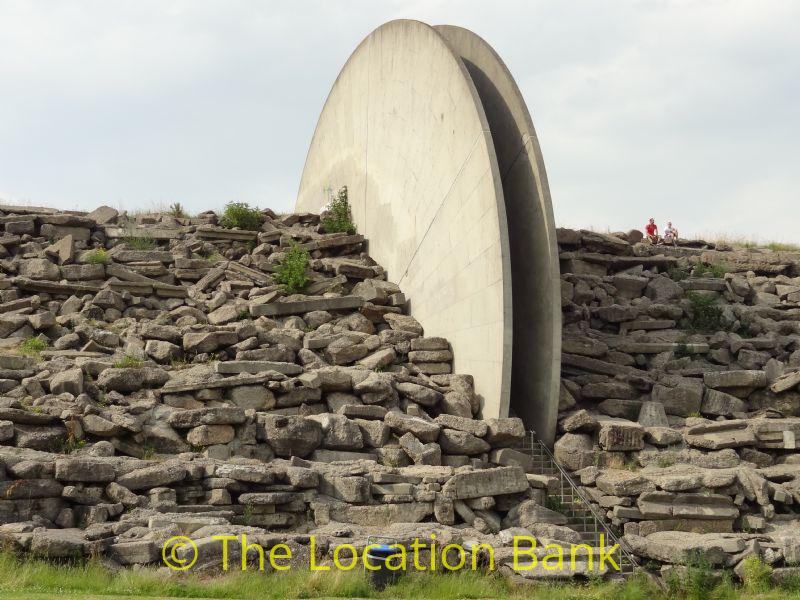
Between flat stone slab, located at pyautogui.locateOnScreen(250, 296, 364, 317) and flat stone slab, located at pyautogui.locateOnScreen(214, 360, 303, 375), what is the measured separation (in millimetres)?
2012

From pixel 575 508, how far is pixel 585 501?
134 mm

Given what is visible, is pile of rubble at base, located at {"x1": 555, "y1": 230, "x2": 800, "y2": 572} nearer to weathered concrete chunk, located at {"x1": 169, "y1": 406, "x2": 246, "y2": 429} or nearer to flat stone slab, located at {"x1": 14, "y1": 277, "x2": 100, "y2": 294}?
weathered concrete chunk, located at {"x1": 169, "y1": 406, "x2": 246, "y2": 429}

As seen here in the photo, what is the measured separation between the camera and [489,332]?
10.8m

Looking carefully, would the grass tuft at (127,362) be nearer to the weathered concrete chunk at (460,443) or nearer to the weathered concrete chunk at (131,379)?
the weathered concrete chunk at (131,379)

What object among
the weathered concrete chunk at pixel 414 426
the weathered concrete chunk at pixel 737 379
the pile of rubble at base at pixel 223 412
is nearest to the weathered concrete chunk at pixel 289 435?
the pile of rubble at base at pixel 223 412

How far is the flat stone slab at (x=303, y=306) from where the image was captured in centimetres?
1286

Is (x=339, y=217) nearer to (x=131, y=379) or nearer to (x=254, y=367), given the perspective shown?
(x=254, y=367)

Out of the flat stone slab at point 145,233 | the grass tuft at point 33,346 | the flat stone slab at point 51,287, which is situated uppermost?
the flat stone slab at point 145,233

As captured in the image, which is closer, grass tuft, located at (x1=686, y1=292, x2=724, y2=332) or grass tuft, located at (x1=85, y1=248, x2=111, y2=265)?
grass tuft, located at (x1=686, y1=292, x2=724, y2=332)

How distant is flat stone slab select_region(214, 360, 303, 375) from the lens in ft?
34.9

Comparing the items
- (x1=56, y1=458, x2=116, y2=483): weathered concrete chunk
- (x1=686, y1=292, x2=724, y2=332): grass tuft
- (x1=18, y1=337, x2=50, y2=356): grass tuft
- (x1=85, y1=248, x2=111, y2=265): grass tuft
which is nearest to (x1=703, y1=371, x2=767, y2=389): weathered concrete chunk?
(x1=686, y1=292, x2=724, y2=332): grass tuft

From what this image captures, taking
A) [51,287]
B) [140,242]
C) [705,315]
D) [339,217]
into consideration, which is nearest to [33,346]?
[51,287]

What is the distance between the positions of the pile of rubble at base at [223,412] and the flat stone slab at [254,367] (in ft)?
0.06

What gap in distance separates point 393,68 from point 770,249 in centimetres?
823
